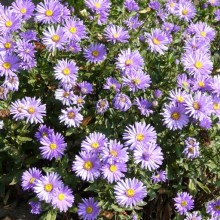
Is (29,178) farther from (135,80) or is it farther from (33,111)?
(135,80)

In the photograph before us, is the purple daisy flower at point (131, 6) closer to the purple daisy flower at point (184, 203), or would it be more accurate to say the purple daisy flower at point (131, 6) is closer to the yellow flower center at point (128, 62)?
the yellow flower center at point (128, 62)

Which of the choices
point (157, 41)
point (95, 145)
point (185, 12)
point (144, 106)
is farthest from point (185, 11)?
point (95, 145)

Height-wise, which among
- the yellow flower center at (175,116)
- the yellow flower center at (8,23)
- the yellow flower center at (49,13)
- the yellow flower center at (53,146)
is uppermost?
the yellow flower center at (49,13)

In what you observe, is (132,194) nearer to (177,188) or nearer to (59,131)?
(177,188)

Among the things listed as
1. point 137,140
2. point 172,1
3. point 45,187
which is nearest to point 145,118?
point 137,140

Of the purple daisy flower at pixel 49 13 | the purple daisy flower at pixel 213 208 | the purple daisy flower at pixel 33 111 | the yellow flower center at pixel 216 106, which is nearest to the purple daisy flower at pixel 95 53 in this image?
the purple daisy flower at pixel 49 13

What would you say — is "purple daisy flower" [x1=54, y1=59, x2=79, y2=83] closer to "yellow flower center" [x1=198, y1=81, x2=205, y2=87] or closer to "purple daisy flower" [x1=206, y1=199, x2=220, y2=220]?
"yellow flower center" [x1=198, y1=81, x2=205, y2=87]
